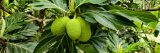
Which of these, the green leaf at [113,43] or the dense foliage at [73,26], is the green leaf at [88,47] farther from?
the green leaf at [113,43]

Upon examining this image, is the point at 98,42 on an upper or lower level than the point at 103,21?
lower

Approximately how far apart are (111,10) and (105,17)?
1.3 inches

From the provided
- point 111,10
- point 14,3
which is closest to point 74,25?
point 111,10

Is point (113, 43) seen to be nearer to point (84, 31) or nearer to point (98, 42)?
point (98, 42)

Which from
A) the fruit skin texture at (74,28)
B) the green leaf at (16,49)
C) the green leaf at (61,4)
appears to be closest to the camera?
the fruit skin texture at (74,28)

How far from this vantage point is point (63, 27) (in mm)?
1021

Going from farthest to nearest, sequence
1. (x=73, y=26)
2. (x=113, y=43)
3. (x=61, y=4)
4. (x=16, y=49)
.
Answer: (x=113, y=43), (x=16, y=49), (x=61, y=4), (x=73, y=26)

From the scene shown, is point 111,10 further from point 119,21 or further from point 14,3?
point 14,3

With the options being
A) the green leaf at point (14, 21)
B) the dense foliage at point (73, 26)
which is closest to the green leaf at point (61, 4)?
the dense foliage at point (73, 26)

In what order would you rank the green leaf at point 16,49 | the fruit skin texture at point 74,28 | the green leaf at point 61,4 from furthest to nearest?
the green leaf at point 16,49 < the green leaf at point 61,4 < the fruit skin texture at point 74,28

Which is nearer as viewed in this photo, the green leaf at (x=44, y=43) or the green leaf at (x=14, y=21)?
the green leaf at (x=44, y=43)

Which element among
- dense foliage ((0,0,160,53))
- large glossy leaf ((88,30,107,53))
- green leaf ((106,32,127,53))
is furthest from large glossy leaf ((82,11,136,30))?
green leaf ((106,32,127,53))

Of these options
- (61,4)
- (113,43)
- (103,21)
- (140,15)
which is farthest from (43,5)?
(113,43)

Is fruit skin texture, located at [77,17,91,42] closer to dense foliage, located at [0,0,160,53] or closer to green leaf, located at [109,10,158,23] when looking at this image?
dense foliage, located at [0,0,160,53]
